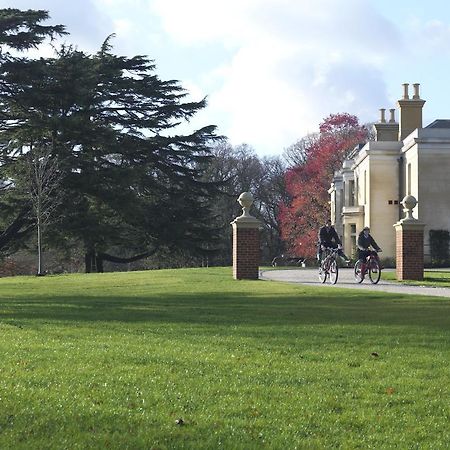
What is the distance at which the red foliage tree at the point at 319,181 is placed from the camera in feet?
182

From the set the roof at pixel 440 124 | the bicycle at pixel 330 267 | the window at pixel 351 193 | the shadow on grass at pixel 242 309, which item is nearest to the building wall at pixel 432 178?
the roof at pixel 440 124

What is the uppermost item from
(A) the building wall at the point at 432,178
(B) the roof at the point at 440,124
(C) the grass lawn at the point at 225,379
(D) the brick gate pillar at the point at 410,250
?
(B) the roof at the point at 440,124

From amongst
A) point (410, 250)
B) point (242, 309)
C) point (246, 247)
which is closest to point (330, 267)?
point (246, 247)

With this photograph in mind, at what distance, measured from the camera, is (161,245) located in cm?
4269

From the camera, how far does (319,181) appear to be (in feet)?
186

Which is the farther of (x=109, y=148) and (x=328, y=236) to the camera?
(x=109, y=148)

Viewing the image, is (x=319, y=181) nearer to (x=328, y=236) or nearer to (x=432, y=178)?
(x=432, y=178)

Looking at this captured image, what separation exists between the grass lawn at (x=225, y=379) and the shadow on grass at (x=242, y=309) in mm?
64

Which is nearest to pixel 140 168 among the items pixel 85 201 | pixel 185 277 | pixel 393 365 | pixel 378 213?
pixel 85 201

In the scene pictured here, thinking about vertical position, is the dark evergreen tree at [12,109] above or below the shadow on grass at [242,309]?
above

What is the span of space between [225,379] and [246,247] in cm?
1559

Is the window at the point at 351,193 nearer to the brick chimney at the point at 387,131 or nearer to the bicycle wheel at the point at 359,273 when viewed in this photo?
the brick chimney at the point at 387,131

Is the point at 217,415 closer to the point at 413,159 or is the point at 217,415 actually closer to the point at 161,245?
the point at 413,159

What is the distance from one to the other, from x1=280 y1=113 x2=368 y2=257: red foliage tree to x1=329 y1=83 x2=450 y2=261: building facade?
792cm
